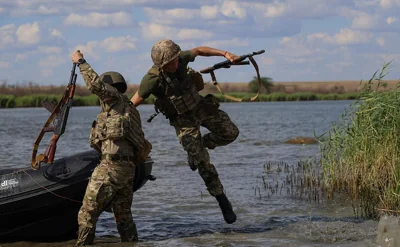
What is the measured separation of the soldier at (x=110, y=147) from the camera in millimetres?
6582

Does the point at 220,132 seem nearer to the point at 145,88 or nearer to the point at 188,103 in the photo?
the point at 188,103

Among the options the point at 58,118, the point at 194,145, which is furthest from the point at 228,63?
the point at 58,118

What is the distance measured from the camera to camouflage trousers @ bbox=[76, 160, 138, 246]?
21.8 feet

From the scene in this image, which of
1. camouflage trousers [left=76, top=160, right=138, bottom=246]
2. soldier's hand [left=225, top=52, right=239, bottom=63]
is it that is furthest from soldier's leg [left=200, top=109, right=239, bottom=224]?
camouflage trousers [left=76, top=160, right=138, bottom=246]

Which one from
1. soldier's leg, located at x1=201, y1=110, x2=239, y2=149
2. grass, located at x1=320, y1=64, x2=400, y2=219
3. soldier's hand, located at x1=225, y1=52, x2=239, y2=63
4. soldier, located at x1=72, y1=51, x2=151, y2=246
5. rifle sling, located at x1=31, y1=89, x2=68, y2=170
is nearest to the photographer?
soldier, located at x1=72, y1=51, x2=151, y2=246

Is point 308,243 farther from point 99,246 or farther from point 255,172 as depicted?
point 255,172

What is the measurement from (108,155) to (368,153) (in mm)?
3648

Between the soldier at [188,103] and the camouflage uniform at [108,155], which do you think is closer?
the camouflage uniform at [108,155]

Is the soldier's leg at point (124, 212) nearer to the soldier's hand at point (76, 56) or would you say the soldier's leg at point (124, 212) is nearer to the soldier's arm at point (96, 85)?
the soldier's arm at point (96, 85)

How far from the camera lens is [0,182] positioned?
7383 millimetres

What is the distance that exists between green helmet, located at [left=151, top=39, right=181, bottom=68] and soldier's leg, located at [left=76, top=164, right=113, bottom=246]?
121 cm

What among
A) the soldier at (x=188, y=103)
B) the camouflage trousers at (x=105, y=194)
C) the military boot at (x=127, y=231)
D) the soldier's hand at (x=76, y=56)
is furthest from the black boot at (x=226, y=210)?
the soldier's hand at (x=76, y=56)

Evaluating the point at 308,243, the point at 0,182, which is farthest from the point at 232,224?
the point at 0,182

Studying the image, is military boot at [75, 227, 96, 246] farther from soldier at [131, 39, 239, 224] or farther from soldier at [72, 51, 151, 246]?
soldier at [131, 39, 239, 224]
